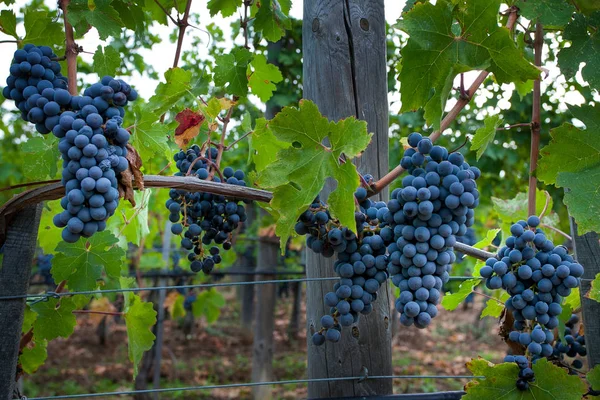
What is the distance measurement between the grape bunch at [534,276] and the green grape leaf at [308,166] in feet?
1.32

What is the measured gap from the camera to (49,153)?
5.34 feet

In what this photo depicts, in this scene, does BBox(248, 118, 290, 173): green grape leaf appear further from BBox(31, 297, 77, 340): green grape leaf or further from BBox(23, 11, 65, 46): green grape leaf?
BBox(31, 297, 77, 340): green grape leaf

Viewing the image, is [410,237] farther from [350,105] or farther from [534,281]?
[350,105]

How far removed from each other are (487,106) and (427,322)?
3.84 m

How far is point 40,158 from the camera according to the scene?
1629 millimetres

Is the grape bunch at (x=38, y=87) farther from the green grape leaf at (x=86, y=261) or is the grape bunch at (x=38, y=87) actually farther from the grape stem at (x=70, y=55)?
the green grape leaf at (x=86, y=261)

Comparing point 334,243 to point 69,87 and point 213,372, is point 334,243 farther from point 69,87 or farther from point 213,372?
point 213,372

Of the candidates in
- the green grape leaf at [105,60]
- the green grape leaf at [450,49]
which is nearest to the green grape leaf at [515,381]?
the green grape leaf at [450,49]

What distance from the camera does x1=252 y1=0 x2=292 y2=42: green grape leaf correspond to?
216cm

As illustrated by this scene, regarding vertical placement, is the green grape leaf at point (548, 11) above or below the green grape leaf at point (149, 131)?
above

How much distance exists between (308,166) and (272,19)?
1.06m

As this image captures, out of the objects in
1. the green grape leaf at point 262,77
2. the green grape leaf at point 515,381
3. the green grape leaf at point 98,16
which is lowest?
the green grape leaf at point 515,381

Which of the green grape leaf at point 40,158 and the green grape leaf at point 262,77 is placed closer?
the green grape leaf at point 40,158

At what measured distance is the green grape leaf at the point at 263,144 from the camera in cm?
197
